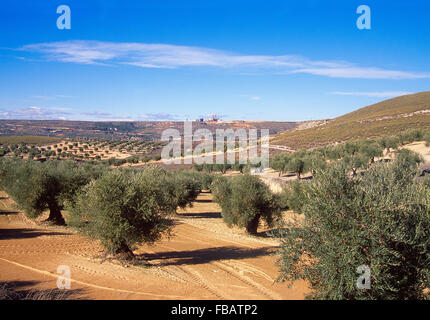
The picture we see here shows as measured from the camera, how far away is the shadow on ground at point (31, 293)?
8.94 metres

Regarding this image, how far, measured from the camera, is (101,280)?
11.7 meters

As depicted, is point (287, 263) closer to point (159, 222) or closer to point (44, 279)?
point (159, 222)

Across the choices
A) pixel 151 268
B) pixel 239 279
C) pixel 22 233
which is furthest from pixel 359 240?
pixel 22 233

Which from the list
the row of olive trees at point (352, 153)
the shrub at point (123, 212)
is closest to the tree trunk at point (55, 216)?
the shrub at point (123, 212)

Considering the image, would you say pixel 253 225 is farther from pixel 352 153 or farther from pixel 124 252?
pixel 352 153

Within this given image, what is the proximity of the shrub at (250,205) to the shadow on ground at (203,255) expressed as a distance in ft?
15.8

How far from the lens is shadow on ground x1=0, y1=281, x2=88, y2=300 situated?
29.3 feet

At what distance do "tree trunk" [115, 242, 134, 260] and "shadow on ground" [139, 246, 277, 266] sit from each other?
1.05 m

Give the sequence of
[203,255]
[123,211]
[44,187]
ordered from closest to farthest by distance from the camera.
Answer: [123,211] < [203,255] < [44,187]

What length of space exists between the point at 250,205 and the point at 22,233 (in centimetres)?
1493

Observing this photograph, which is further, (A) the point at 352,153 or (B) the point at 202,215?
(A) the point at 352,153

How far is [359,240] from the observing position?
8.23 m

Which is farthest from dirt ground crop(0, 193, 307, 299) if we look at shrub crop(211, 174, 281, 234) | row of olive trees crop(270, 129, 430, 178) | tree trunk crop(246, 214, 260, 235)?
row of olive trees crop(270, 129, 430, 178)

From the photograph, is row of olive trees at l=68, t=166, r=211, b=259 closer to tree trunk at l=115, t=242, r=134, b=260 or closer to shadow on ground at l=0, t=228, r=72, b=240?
tree trunk at l=115, t=242, r=134, b=260
